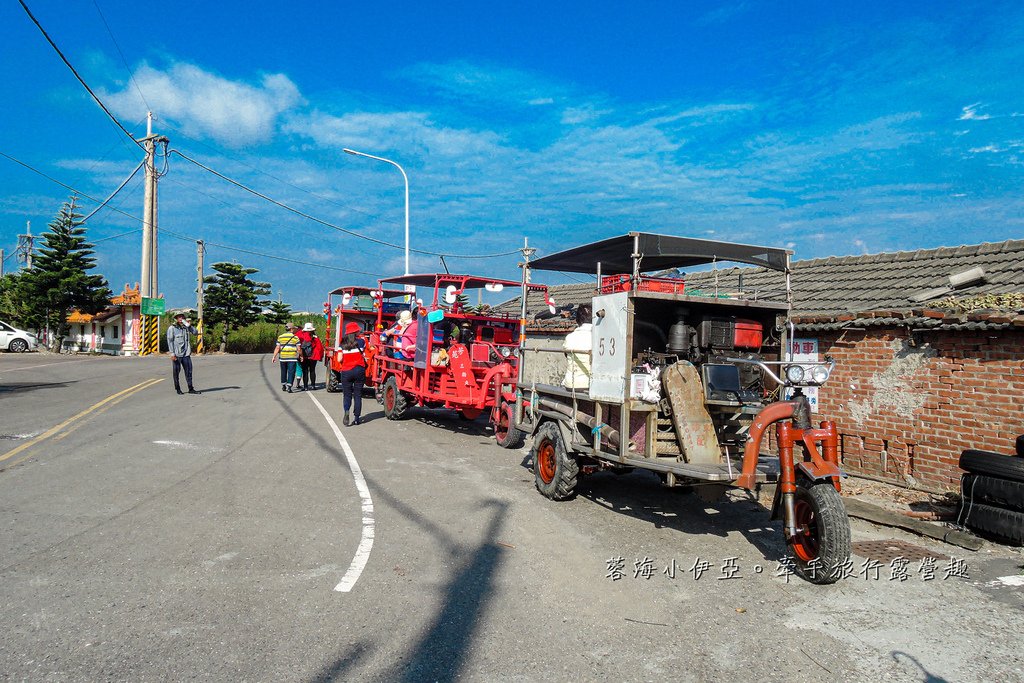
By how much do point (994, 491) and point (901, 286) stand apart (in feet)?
14.7

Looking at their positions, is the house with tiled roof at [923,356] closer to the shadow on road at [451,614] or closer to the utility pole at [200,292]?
the shadow on road at [451,614]

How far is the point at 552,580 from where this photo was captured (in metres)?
5.12

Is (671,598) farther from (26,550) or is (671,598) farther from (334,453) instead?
(334,453)

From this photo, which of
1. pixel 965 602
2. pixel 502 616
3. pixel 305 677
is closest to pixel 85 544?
pixel 305 677

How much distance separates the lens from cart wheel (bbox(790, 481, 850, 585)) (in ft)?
16.3

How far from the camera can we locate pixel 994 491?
6.36 metres

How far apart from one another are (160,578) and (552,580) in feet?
9.21

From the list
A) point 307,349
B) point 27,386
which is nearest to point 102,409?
point 27,386

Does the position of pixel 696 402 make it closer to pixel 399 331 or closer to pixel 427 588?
pixel 427 588

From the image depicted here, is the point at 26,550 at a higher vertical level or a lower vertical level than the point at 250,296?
lower

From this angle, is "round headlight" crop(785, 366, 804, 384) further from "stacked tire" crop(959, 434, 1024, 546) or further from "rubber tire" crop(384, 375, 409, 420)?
"rubber tire" crop(384, 375, 409, 420)

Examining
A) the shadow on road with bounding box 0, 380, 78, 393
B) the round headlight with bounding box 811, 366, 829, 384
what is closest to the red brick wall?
the round headlight with bounding box 811, 366, 829, 384

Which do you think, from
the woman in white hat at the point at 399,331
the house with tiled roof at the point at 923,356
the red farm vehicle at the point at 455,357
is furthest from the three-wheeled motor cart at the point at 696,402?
the woman in white hat at the point at 399,331

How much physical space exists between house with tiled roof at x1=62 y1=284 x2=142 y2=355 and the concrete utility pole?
4.90 m
